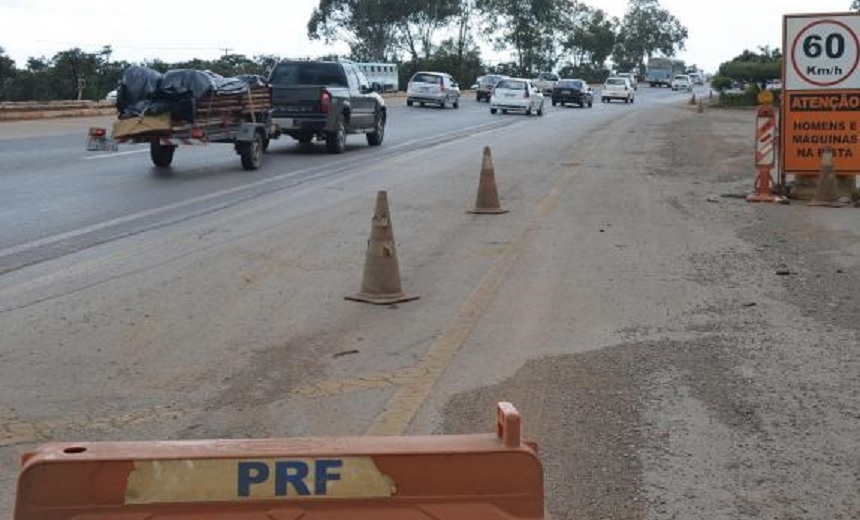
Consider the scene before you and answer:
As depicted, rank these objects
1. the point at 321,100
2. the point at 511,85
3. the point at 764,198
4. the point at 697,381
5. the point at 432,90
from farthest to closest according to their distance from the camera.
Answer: the point at 432,90
the point at 511,85
the point at 321,100
the point at 764,198
the point at 697,381

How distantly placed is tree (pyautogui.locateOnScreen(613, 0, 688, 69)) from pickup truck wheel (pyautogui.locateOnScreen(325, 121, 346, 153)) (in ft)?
495

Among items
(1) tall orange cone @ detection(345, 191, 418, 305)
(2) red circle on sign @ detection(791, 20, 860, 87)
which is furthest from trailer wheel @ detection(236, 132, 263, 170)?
(1) tall orange cone @ detection(345, 191, 418, 305)

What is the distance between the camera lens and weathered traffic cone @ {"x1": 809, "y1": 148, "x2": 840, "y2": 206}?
48.7ft

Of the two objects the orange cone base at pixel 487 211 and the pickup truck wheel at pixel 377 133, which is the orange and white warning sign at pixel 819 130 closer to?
the orange cone base at pixel 487 211

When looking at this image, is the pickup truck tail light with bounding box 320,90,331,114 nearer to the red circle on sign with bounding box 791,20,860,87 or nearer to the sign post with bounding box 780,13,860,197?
the sign post with bounding box 780,13,860,197

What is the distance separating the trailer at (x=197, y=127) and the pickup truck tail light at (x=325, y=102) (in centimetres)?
236

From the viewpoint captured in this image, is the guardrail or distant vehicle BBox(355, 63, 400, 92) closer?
the guardrail

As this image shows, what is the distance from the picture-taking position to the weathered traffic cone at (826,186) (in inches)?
584

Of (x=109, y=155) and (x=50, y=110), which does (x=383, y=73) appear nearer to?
(x=50, y=110)

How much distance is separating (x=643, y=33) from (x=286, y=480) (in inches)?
6903

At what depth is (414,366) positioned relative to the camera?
6.45 meters

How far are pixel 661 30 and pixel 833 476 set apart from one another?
17702 centimetres

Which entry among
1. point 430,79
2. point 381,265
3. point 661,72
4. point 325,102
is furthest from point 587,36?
point 381,265

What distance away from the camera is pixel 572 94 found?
5831 cm
